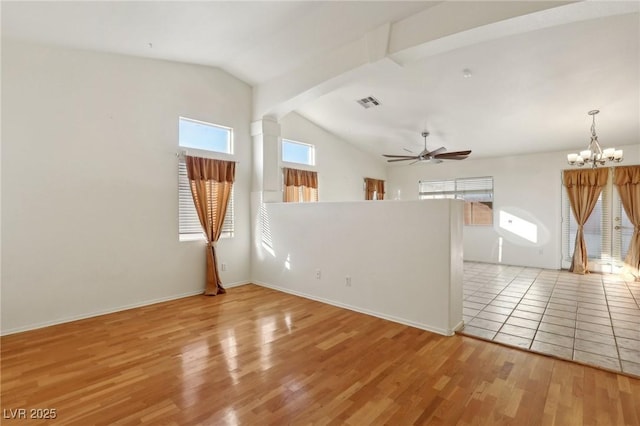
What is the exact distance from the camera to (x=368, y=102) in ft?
18.2

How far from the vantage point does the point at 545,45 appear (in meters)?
3.48

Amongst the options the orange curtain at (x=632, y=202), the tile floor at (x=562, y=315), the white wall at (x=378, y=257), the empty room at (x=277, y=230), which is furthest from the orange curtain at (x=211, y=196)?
the orange curtain at (x=632, y=202)

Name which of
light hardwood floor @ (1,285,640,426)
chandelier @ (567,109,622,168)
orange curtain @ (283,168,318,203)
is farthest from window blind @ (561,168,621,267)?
orange curtain @ (283,168,318,203)

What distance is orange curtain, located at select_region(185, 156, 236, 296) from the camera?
15.3 ft

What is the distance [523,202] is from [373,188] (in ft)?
12.0

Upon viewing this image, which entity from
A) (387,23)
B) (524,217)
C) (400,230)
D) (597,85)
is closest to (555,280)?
(524,217)

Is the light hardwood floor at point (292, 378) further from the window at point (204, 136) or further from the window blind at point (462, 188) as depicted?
the window blind at point (462, 188)

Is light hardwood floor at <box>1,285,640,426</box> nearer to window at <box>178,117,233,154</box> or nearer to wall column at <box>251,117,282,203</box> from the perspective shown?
wall column at <box>251,117,282,203</box>

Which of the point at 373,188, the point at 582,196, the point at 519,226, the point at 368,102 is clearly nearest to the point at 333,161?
the point at 373,188

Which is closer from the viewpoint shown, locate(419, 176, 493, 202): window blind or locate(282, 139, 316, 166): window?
locate(282, 139, 316, 166): window

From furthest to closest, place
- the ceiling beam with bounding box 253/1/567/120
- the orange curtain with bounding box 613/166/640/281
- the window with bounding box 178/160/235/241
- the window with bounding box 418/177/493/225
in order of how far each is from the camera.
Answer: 1. the window with bounding box 418/177/493/225
2. the orange curtain with bounding box 613/166/640/281
3. the window with bounding box 178/160/235/241
4. the ceiling beam with bounding box 253/1/567/120

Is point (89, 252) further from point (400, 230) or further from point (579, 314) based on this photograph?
point (579, 314)

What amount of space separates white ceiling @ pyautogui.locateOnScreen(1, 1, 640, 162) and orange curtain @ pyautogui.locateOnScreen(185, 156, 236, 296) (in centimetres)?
156

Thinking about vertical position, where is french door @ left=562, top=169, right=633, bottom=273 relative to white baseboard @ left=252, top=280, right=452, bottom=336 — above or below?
above
